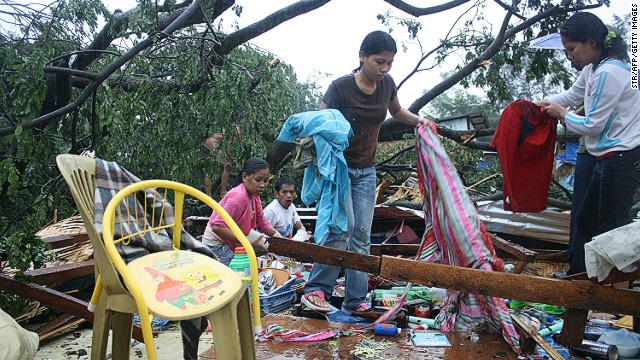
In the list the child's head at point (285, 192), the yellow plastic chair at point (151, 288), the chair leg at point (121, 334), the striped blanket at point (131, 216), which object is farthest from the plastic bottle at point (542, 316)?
the child's head at point (285, 192)

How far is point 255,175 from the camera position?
12.7 ft

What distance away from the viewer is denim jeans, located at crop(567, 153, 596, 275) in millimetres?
3006

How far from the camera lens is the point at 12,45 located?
4488 mm

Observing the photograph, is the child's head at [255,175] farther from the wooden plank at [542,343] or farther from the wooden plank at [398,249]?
the wooden plank at [542,343]

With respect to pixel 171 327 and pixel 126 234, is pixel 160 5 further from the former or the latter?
pixel 126 234

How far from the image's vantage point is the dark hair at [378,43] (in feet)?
9.80

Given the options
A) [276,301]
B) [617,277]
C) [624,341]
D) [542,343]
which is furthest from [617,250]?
[276,301]

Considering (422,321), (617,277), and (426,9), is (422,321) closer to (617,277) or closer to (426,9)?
(617,277)

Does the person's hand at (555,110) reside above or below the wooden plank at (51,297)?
above

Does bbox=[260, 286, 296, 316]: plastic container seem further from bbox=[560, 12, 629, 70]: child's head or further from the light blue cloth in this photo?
bbox=[560, 12, 629, 70]: child's head

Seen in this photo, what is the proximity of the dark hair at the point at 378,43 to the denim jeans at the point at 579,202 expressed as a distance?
1.54 metres

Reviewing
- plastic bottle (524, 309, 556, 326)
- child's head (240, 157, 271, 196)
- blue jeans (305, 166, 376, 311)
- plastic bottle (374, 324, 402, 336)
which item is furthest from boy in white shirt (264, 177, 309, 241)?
plastic bottle (524, 309, 556, 326)

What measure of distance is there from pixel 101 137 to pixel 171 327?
2656 mm

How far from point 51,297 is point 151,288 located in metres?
1.61
